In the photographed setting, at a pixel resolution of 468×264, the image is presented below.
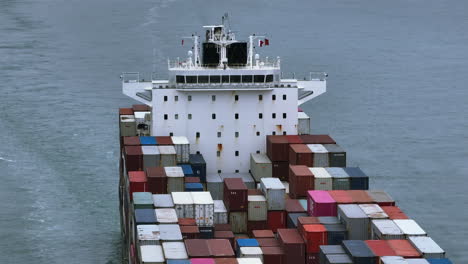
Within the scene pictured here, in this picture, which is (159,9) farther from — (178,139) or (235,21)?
(178,139)

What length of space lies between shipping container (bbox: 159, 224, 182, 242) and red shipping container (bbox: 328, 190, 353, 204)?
687cm

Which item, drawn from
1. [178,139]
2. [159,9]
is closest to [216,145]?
[178,139]

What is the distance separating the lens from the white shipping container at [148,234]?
125 ft

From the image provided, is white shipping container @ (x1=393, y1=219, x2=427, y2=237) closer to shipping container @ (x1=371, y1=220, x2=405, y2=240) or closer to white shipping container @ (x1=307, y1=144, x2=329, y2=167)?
shipping container @ (x1=371, y1=220, x2=405, y2=240)

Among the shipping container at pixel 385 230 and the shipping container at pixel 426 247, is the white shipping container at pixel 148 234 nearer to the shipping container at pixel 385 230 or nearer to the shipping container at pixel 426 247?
the shipping container at pixel 385 230

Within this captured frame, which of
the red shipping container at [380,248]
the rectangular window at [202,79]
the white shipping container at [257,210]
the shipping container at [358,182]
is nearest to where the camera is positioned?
the red shipping container at [380,248]

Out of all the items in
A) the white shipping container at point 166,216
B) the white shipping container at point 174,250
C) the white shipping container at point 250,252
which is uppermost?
the white shipping container at point 166,216

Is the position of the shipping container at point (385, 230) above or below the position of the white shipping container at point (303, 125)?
below

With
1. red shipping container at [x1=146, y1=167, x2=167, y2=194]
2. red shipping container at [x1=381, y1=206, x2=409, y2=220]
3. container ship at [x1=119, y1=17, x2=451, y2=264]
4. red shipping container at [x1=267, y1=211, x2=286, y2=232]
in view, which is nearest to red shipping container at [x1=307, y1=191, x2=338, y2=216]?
container ship at [x1=119, y1=17, x2=451, y2=264]

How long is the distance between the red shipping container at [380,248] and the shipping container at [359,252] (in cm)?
18

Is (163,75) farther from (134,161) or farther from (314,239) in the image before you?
(314,239)

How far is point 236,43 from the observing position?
53.5 meters

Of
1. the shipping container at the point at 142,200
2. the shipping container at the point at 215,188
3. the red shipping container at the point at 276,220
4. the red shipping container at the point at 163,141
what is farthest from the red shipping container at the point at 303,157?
the shipping container at the point at 142,200

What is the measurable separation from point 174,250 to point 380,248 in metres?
7.22
